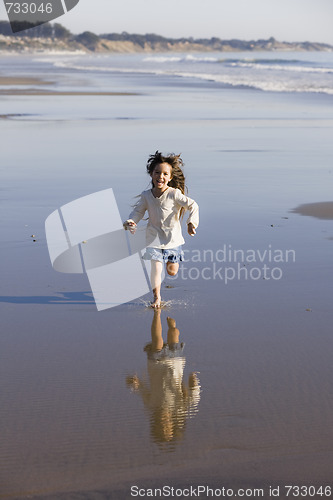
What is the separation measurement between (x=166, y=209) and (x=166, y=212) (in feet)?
0.07

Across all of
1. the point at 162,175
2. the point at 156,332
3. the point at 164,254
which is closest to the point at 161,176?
the point at 162,175

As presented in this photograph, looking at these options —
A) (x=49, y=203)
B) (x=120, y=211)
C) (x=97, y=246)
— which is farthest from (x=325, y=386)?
(x=49, y=203)

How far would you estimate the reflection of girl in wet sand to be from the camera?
3416 mm

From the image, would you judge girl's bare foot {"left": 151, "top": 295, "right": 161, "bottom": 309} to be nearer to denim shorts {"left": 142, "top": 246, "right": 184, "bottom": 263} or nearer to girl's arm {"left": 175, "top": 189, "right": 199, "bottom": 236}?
denim shorts {"left": 142, "top": 246, "right": 184, "bottom": 263}

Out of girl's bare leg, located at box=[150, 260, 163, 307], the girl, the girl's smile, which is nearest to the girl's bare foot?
girl's bare leg, located at box=[150, 260, 163, 307]

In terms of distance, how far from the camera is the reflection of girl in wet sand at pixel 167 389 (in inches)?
134

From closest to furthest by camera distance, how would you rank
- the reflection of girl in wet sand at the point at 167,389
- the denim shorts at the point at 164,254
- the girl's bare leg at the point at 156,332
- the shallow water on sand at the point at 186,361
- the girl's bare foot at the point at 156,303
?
1. the shallow water on sand at the point at 186,361
2. the reflection of girl in wet sand at the point at 167,389
3. the girl's bare leg at the point at 156,332
4. the girl's bare foot at the point at 156,303
5. the denim shorts at the point at 164,254

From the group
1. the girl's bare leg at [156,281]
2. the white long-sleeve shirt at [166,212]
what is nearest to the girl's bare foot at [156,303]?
the girl's bare leg at [156,281]

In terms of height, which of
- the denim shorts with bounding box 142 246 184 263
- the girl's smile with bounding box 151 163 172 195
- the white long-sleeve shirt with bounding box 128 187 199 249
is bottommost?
the denim shorts with bounding box 142 246 184 263

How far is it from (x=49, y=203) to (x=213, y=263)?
302 cm

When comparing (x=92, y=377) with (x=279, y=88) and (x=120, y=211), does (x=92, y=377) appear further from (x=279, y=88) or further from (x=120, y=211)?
(x=279, y=88)

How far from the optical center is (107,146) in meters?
13.9

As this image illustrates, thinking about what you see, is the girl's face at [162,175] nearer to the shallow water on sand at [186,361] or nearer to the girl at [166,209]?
the girl at [166,209]

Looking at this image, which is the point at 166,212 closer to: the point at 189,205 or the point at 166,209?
the point at 166,209
